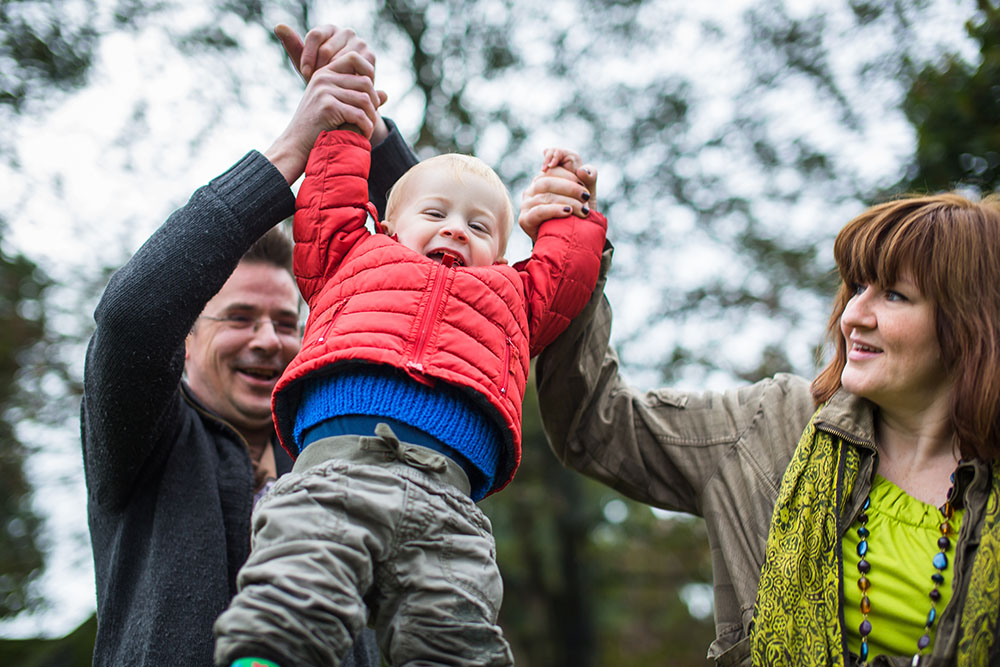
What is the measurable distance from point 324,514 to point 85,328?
246 inches

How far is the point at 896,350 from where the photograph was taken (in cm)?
191

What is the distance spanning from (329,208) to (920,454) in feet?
4.92

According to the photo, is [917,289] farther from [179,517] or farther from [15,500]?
[15,500]

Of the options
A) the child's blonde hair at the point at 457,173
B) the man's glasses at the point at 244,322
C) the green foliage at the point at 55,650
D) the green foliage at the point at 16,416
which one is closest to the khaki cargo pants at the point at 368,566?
the child's blonde hair at the point at 457,173

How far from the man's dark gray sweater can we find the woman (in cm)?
75

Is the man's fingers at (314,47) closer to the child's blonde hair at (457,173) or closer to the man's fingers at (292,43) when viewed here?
the man's fingers at (292,43)

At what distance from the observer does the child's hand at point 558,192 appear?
2.10m

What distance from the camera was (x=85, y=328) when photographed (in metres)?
6.86

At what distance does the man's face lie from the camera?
240 centimetres

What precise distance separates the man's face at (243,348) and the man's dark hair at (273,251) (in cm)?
2

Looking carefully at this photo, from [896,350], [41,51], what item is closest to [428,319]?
[896,350]

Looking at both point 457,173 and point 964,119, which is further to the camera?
point 964,119

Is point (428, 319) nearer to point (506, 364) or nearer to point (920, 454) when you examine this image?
point (506, 364)

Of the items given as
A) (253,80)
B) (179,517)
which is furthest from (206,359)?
(253,80)
